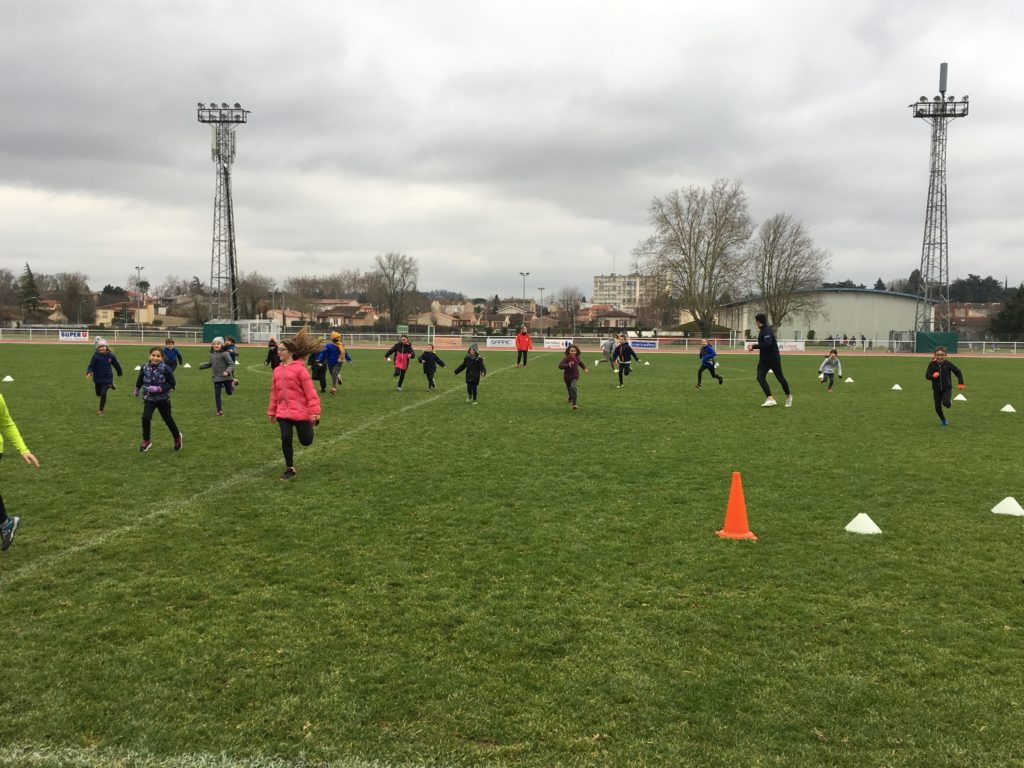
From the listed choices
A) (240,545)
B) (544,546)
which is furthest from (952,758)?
(240,545)

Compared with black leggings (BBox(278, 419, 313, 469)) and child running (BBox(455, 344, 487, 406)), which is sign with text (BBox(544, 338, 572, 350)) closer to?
child running (BBox(455, 344, 487, 406))

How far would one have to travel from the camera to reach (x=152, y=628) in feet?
15.2

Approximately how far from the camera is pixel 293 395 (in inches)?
361

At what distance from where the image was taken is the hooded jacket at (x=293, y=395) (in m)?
9.09

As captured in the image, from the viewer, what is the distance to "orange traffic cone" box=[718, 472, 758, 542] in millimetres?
6695

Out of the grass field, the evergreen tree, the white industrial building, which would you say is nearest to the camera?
the grass field

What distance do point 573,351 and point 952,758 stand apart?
14.1 metres

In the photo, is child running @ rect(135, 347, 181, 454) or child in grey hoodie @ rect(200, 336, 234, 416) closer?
child running @ rect(135, 347, 181, 454)

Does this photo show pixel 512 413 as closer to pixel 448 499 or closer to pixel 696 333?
pixel 448 499

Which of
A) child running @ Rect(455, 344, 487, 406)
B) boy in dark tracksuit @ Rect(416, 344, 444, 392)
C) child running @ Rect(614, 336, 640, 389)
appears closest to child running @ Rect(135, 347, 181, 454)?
child running @ Rect(455, 344, 487, 406)

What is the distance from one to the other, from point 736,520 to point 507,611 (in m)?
2.88

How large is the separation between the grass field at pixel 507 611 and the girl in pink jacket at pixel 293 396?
0.58 m

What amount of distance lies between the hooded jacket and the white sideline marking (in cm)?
601

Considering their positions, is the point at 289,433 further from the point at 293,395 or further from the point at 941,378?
the point at 941,378
